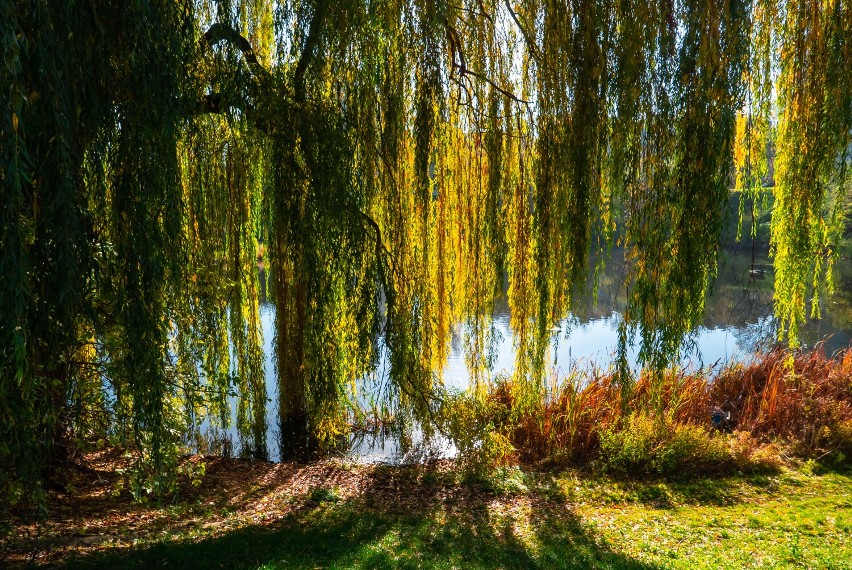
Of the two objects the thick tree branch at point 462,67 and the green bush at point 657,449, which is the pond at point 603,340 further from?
the thick tree branch at point 462,67

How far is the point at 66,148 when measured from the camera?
2.29m

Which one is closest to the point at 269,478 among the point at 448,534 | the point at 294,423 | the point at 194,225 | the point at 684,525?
the point at 294,423

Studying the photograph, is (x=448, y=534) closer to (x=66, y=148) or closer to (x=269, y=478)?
(x=269, y=478)

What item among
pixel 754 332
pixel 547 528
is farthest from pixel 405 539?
pixel 754 332

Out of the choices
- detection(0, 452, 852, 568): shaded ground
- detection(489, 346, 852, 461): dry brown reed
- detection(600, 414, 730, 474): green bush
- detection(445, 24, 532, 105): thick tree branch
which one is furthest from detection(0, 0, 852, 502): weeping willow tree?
detection(489, 346, 852, 461): dry brown reed

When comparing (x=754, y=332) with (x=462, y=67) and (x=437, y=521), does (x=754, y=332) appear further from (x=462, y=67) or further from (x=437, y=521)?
(x=462, y=67)

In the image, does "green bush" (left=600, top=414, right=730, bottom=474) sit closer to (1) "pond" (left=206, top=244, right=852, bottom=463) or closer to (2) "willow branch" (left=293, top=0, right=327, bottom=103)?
(1) "pond" (left=206, top=244, right=852, bottom=463)

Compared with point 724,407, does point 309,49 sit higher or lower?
higher

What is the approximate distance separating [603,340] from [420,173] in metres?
9.55

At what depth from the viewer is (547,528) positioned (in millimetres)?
5543

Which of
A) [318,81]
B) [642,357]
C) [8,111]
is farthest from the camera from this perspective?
[642,357]

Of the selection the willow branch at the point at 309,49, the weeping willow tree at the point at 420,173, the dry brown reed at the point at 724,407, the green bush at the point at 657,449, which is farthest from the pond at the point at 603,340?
the willow branch at the point at 309,49

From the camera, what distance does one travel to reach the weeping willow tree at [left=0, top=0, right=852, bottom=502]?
128 inches

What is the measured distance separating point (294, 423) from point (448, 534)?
124 inches
